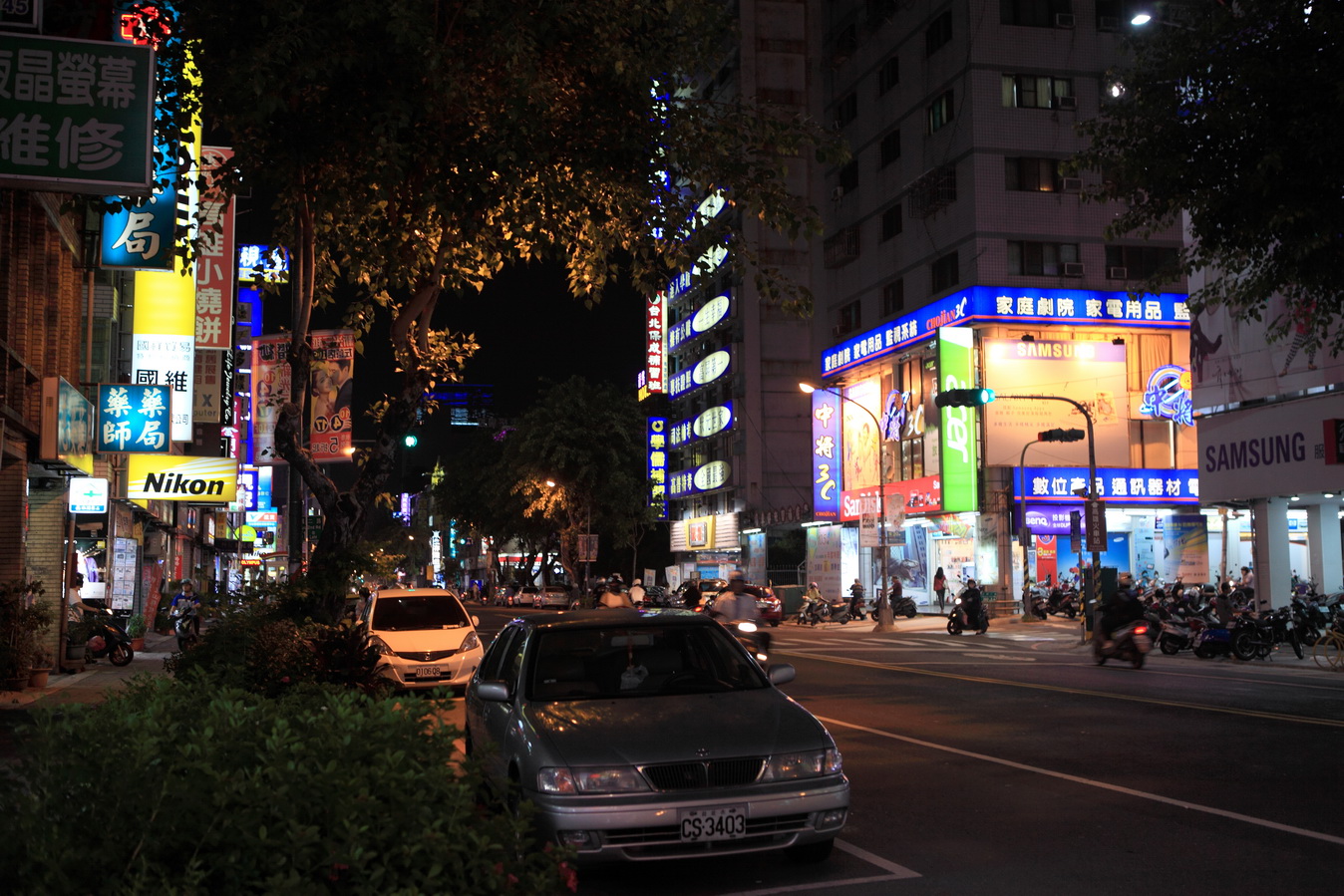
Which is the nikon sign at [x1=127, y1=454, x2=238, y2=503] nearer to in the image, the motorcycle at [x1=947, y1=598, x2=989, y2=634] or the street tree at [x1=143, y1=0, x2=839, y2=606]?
the street tree at [x1=143, y1=0, x2=839, y2=606]

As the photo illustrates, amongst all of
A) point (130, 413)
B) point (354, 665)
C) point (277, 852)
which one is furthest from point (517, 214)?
point (130, 413)

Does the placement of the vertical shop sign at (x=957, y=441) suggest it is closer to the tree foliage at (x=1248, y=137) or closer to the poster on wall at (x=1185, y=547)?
the poster on wall at (x=1185, y=547)

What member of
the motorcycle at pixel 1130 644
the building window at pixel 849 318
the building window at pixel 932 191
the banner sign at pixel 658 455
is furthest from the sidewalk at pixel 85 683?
the banner sign at pixel 658 455

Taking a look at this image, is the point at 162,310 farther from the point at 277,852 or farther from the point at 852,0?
the point at 852,0

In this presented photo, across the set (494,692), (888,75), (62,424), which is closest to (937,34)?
(888,75)

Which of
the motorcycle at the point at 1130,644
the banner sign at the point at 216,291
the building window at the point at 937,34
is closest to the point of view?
the motorcycle at the point at 1130,644

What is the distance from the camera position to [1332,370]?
89.0 feet

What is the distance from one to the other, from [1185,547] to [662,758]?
44061mm

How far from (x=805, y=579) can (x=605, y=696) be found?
57.4 metres

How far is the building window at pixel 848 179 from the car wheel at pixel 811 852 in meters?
51.6

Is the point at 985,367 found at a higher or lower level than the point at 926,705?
higher

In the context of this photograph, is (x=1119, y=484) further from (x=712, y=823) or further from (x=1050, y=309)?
(x=712, y=823)

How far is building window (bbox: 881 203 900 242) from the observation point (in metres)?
52.5

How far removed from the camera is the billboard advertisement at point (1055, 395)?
45.4 m
